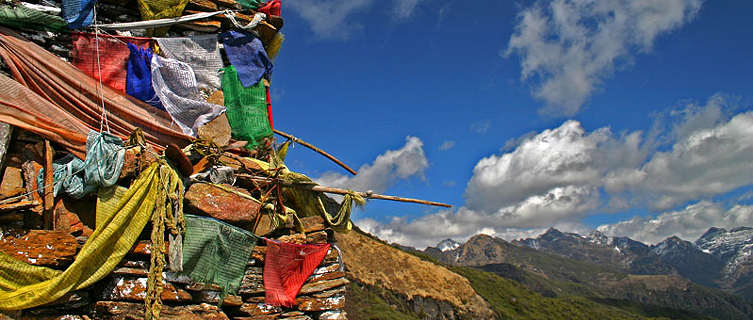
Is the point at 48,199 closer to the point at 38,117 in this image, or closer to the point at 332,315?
the point at 38,117

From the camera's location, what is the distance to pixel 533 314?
89.4 metres

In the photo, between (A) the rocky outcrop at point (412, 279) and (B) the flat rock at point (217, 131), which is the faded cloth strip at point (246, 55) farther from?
(A) the rocky outcrop at point (412, 279)

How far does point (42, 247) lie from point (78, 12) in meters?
4.97

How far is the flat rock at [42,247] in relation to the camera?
6.14 m

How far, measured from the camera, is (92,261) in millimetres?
6477

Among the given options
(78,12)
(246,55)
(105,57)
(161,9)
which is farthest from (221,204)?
(161,9)

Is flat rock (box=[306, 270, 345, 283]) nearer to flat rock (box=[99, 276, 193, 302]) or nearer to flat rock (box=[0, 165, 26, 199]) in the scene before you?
flat rock (box=[99, 276, 193, 302])

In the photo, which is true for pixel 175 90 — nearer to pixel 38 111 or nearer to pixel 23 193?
pixel 38 111

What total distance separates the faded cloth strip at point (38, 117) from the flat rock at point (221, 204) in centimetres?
177

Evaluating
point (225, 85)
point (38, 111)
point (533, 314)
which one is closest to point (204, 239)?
point (38, 111)

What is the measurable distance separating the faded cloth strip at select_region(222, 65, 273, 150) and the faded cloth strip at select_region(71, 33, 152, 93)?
2145 mm

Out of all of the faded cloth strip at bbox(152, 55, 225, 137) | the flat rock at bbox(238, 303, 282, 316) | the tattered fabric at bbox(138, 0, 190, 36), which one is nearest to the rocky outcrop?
the faded cloth strip at bbox(152, 55, 225, 137)

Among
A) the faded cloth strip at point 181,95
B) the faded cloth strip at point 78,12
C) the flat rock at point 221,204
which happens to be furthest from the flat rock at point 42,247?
the faded cloth strip at point 78,12

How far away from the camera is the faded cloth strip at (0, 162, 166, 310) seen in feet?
19.6
